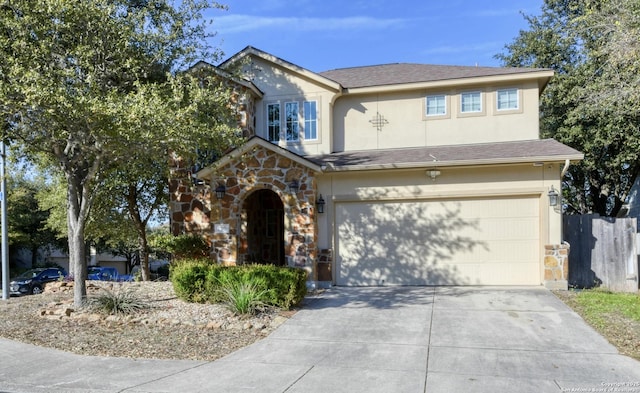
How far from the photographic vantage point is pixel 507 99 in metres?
13.0

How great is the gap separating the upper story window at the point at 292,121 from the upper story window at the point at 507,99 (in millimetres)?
5803

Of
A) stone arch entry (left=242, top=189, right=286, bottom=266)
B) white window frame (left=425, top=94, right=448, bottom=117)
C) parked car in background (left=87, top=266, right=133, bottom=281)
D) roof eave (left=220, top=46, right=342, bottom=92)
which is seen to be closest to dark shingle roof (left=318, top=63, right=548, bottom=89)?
white window frame (left=425, top=94, right=448, bottom=117)

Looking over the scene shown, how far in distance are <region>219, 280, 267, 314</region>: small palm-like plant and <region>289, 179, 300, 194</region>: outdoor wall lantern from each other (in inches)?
→ 136

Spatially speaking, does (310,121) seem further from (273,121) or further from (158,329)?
(158,329)

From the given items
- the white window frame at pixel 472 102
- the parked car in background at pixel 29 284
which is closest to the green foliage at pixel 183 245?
the white window frame at pixel 472 102

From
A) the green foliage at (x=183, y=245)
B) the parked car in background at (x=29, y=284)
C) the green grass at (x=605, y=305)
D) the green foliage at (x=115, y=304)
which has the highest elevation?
the green foliage at (x=183, y=245)

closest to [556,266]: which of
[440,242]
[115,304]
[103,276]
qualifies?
[440,242]

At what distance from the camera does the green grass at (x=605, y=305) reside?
832cm

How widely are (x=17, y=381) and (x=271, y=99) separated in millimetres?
10105

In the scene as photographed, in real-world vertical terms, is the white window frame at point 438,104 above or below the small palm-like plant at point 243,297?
above

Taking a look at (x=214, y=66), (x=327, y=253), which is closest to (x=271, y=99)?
(x=214, y=66)

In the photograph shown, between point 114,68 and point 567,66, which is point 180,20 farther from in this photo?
point 567,66

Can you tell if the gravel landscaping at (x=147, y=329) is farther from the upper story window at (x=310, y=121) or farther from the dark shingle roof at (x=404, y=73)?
the dark shingle roof at (x=404, y=73)

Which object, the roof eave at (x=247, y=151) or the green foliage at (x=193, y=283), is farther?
the roof eave at (x=247, y=151)
